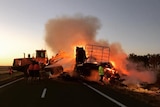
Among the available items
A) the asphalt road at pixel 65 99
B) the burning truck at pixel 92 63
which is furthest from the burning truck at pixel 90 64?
the asphalt road at pixel 65 99

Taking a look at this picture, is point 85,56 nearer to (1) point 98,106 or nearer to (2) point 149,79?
(2) point 149,79

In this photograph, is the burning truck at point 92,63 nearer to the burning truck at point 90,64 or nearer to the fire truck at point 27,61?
the burning truck at point 90,64

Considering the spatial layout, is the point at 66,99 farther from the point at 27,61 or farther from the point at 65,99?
the point at 27,61

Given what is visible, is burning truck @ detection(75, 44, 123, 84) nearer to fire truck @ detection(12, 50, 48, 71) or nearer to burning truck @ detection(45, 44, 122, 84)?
burning truck @ detection(45, 44, 122, 84)

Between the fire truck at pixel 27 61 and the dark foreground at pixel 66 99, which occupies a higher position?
the dark foreground at pixel 66 99

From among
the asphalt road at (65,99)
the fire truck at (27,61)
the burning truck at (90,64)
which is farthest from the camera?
the fire truck at (27,61)

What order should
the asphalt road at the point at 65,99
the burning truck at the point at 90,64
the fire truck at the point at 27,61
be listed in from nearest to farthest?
the asphalt road at the point at 65,99
the burning truck at the point at 90,64
the fire truck at the point at 27,61

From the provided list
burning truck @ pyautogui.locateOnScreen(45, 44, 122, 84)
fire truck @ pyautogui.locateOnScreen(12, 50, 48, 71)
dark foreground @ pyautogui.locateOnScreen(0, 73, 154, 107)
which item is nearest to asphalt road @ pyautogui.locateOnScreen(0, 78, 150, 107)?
dark foreground @ pyautogui.locateOnScreen(0, 73, 154, 107)

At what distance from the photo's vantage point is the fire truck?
39906 mm

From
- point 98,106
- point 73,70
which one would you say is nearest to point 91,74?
point 73,70

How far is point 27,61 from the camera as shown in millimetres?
39969

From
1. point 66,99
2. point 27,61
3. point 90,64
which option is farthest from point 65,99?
point 27,61

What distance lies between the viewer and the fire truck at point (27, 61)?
131 feet

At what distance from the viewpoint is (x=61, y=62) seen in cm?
3550
